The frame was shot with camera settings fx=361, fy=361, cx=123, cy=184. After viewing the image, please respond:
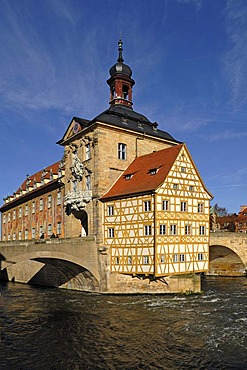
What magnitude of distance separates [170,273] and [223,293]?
6100 mm

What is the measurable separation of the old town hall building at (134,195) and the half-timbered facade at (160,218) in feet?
0.20

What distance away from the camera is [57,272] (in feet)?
110

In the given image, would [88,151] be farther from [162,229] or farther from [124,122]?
[162,229]

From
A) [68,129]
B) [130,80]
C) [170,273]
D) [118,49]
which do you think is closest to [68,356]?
[170,273]

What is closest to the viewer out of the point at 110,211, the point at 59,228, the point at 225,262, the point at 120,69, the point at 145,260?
the point at 145,260

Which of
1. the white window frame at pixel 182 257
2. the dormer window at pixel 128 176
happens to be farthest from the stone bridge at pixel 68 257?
the white window frame at pixel 182 257

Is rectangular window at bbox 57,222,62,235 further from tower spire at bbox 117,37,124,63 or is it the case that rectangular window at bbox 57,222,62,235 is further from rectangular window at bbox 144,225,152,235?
tower spire at bbox 117,37,124,63

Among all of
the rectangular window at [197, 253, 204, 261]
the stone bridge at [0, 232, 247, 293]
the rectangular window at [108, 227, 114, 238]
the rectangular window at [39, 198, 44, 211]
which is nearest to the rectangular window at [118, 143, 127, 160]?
the rectangular window at [108, 227, 114, 238]

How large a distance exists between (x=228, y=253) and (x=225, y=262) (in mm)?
2987

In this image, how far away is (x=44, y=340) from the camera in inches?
647

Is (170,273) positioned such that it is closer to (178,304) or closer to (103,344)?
(178,304)

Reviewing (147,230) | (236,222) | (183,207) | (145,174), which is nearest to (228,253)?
(183,207)

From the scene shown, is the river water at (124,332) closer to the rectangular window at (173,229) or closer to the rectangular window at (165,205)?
the rectangular window at (173,229)

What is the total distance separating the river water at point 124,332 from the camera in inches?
539
